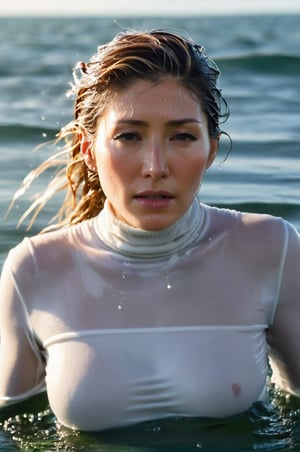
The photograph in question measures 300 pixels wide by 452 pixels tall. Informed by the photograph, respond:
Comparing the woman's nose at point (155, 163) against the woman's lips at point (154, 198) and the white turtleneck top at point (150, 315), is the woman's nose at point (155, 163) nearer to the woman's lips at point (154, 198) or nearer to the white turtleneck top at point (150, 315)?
the woman's lips at point (154, 198)

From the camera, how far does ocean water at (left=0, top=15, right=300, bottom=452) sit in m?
3.25

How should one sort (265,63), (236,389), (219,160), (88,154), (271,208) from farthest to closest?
1. (265,63)
2. (219,160)
3. (271,208)
4. (88,154)
5. (236,389)

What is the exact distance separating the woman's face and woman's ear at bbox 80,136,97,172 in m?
0.12

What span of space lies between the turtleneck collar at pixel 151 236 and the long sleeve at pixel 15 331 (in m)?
0.22

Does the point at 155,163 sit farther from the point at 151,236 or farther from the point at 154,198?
the point at 151,236

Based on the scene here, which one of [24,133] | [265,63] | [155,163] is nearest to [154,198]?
[155,163]

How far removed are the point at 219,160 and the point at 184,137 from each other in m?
4.01

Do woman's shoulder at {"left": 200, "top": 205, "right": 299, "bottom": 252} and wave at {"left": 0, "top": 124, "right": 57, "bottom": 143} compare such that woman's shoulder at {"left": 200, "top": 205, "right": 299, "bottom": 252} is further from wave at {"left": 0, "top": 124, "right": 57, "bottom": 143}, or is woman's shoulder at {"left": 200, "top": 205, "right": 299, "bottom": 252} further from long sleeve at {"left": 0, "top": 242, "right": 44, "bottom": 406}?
wave at {"left": 0, "top": 124, "right": 57, "bottom": 143}

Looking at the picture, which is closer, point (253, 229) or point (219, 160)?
point (253, 229)

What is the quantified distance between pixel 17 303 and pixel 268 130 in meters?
5.17

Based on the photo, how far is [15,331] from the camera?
10.5ft

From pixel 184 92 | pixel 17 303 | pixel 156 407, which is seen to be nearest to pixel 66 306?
pixel 17 303

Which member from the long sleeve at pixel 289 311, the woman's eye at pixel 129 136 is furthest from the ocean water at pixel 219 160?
the woman's eye at pixel 129 136

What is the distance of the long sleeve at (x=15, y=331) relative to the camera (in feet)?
10.5
